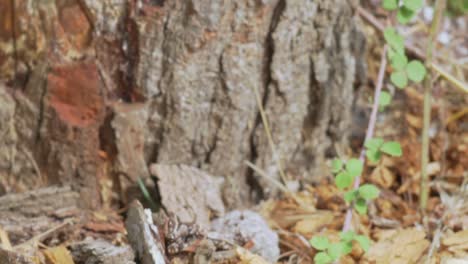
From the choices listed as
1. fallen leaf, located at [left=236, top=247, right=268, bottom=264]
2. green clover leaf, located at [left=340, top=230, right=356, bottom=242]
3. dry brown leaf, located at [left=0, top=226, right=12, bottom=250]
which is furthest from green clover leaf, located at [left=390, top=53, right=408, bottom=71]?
dry brown leaf, located at [left=0, top=226, right=12, bottom=250]

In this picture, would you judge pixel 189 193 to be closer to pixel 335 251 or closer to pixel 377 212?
pixel 335 251

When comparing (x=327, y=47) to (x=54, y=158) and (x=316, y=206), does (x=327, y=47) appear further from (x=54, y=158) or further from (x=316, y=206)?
(x=54, y=158)

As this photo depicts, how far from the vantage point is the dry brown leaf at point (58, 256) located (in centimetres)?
148

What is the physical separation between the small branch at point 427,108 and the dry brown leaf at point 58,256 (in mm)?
881

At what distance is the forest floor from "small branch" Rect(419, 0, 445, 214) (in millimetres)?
55

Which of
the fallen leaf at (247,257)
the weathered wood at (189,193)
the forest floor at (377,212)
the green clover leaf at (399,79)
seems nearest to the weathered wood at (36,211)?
the forest floor at (377,212)

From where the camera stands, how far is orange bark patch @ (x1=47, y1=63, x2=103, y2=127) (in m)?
1.63

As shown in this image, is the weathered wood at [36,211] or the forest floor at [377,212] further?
the weathered wood at [36,211]

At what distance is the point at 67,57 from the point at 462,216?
3.32ft

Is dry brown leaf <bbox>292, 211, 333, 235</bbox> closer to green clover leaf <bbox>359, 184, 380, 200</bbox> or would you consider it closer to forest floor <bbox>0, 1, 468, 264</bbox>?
forest floor <bbox>0, 1, 468, 264</bbox>

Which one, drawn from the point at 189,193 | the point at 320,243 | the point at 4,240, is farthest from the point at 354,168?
the point at 4,240

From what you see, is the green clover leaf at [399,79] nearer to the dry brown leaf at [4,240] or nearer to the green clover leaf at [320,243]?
the green clover leaf at [320,243]

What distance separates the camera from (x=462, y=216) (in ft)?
5.47

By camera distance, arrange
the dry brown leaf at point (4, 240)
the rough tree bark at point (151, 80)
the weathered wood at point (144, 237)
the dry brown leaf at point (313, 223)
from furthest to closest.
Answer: the dry brown leaf at point (313, 223) → the rough tree bark at point (151, 80) → the dry brown leaf at point (4, 240) → the weathered wood at point (144, 237)
